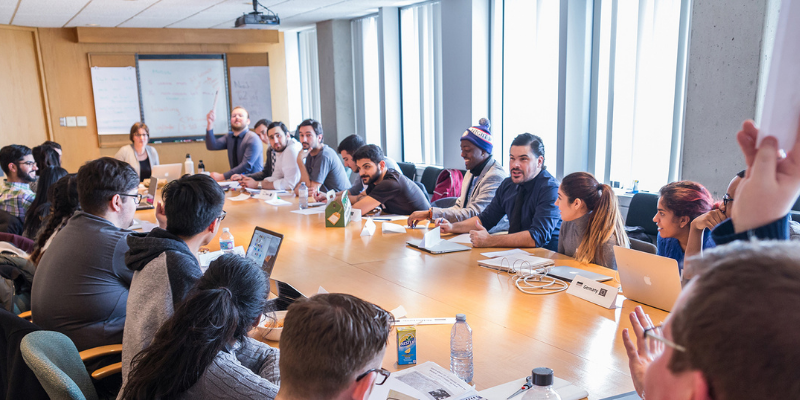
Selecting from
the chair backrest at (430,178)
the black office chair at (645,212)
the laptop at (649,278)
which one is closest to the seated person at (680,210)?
the laptop at (649,278)

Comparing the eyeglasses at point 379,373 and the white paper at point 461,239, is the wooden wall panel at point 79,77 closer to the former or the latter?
the white paper at point 461,239

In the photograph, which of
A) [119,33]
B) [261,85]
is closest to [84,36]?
[119,33]

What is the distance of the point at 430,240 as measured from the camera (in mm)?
3232

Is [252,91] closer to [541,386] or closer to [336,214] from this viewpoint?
[336,214]

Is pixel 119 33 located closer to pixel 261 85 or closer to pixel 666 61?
pixel 261 85

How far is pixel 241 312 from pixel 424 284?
1.23 metres

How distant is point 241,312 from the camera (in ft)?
4.86

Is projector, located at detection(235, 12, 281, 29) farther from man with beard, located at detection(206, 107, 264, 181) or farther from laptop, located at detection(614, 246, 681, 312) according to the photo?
laptop, located at detection(614, 246, 681, 312)

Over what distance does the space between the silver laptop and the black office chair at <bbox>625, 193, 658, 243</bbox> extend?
4.60 metres

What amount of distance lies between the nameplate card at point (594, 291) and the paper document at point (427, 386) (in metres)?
0.87

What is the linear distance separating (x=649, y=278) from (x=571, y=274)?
1.49 ft

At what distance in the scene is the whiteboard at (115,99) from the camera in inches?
316

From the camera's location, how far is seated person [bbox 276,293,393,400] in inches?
43.7

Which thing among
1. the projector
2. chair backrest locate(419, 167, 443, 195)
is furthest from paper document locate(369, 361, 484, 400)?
the projector
